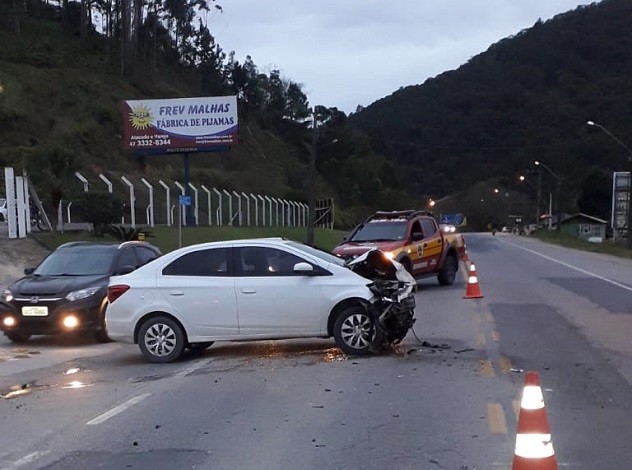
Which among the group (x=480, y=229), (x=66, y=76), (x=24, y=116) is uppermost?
(x=66, y=76)

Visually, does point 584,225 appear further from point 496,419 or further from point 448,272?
point 496,419

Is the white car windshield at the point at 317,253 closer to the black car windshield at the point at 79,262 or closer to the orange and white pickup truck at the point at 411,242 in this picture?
the black car windshield at the point at 79,262

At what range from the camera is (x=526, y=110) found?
105 meters

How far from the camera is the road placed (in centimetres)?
644

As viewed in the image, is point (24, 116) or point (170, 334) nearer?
point (170, 334)

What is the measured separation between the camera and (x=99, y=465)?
248 inches

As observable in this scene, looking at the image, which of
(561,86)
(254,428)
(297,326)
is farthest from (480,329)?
(561,86)

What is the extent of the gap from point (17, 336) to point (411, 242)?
935 centimetres

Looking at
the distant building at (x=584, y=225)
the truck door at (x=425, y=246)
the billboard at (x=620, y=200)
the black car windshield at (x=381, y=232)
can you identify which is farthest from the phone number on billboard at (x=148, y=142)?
the distant building at (x=584, y=225)

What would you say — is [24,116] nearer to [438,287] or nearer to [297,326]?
[438,287]

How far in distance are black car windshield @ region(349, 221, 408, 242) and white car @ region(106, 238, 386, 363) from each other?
8.60m

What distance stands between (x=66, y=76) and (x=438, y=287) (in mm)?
61404

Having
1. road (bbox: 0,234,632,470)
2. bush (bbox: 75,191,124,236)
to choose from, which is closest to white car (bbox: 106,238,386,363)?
road (bbox: 0,234,632,470)

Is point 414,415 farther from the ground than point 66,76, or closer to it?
closer to it
